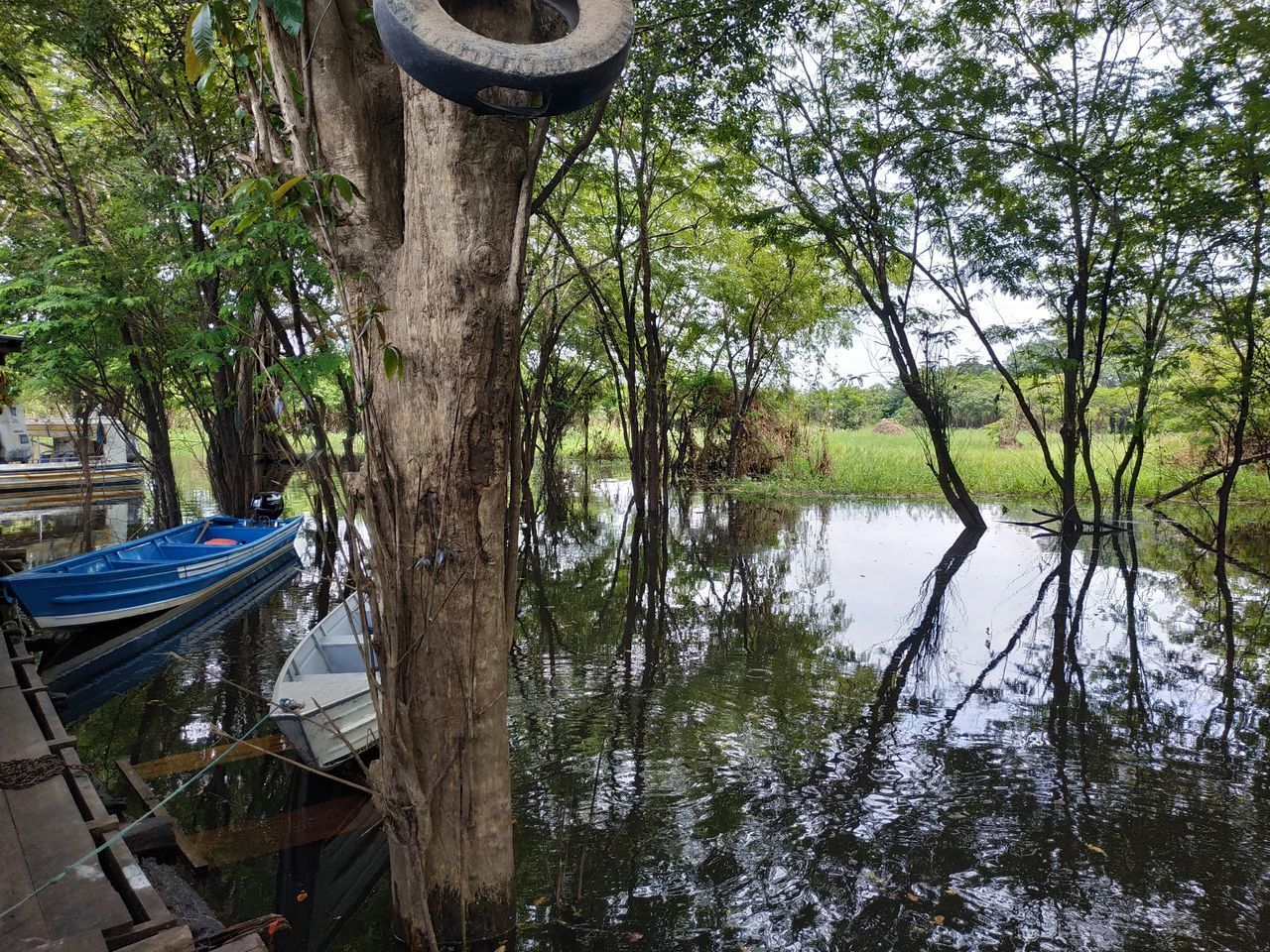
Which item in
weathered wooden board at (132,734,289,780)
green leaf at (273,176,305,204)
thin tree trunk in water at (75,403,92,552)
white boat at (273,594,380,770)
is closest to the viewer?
green leaf at (273,176,305,204)

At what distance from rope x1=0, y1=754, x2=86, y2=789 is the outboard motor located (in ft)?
30.9

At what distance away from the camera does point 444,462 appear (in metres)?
2.85

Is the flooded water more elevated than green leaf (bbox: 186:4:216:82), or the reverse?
green leaf (bbox: 186:4:216:82)

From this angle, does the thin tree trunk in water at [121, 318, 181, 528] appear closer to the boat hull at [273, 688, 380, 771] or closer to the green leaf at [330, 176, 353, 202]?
the boat hull at [273, 688, 380, 771]

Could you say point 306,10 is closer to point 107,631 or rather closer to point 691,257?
point 107,631

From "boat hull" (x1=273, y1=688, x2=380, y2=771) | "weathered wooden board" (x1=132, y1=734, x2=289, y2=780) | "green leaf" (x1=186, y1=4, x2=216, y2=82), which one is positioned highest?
"green leaf" (x1=186, y1=4, x2=216, y2=82)

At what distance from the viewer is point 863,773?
16.4 ft

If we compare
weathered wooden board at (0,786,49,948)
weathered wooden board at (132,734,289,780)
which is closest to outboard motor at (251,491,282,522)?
weathered wooden board at (132,734,289,780)

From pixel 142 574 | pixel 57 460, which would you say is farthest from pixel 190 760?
pixel 57 460

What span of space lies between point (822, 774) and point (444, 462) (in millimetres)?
3423

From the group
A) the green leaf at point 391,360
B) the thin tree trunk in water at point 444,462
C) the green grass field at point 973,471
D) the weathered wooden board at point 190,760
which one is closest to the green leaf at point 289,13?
the thin tree trunk in water at point 444,462

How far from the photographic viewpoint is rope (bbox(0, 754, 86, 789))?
148 inches

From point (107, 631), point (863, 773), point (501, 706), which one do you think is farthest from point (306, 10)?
point (107, 631)

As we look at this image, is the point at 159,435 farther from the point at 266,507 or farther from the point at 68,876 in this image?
the point at 68,876
